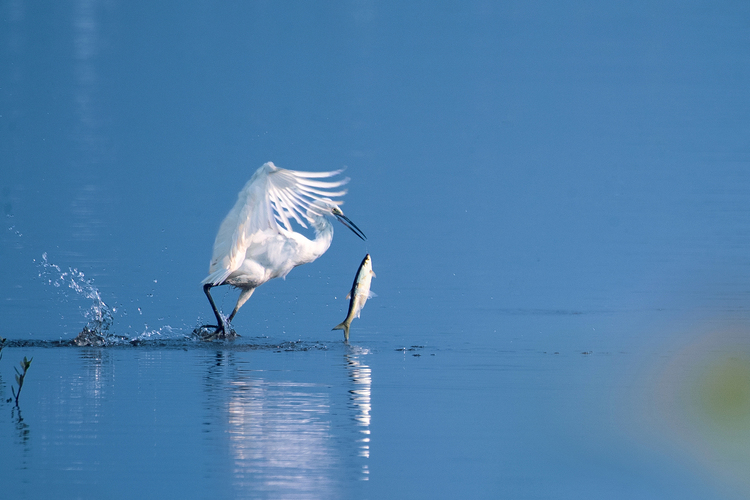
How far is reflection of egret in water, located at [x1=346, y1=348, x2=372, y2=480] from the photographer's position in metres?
7.09

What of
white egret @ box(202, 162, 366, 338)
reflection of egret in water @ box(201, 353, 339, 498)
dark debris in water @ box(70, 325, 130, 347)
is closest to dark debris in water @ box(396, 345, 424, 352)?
white egret @ box(202, 162, 366, 338)

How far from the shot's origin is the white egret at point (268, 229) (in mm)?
13922

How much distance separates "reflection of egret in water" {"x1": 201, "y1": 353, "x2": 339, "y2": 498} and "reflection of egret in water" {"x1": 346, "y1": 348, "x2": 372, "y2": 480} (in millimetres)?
201

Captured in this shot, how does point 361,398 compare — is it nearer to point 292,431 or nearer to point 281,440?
point 292,431

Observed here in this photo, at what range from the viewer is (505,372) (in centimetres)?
1112

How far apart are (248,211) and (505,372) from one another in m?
4.45

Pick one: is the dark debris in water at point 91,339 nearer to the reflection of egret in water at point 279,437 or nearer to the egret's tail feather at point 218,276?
the egret's tail feather at point 218,276

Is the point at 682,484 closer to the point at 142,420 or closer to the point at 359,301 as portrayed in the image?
the point at 142,420

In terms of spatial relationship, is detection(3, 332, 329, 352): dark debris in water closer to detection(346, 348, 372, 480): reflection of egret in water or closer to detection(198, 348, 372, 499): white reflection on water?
detection(346, 348, 372, 480): reflection of egret in water

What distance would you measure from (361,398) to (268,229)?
6.10 meters

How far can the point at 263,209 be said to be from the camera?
46.0ft

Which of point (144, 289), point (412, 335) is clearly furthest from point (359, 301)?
point (144, 289)

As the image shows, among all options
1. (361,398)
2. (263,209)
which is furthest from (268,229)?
(361,398)

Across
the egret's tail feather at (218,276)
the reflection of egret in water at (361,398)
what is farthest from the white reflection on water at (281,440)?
the egret's tail feather at (218,276)
